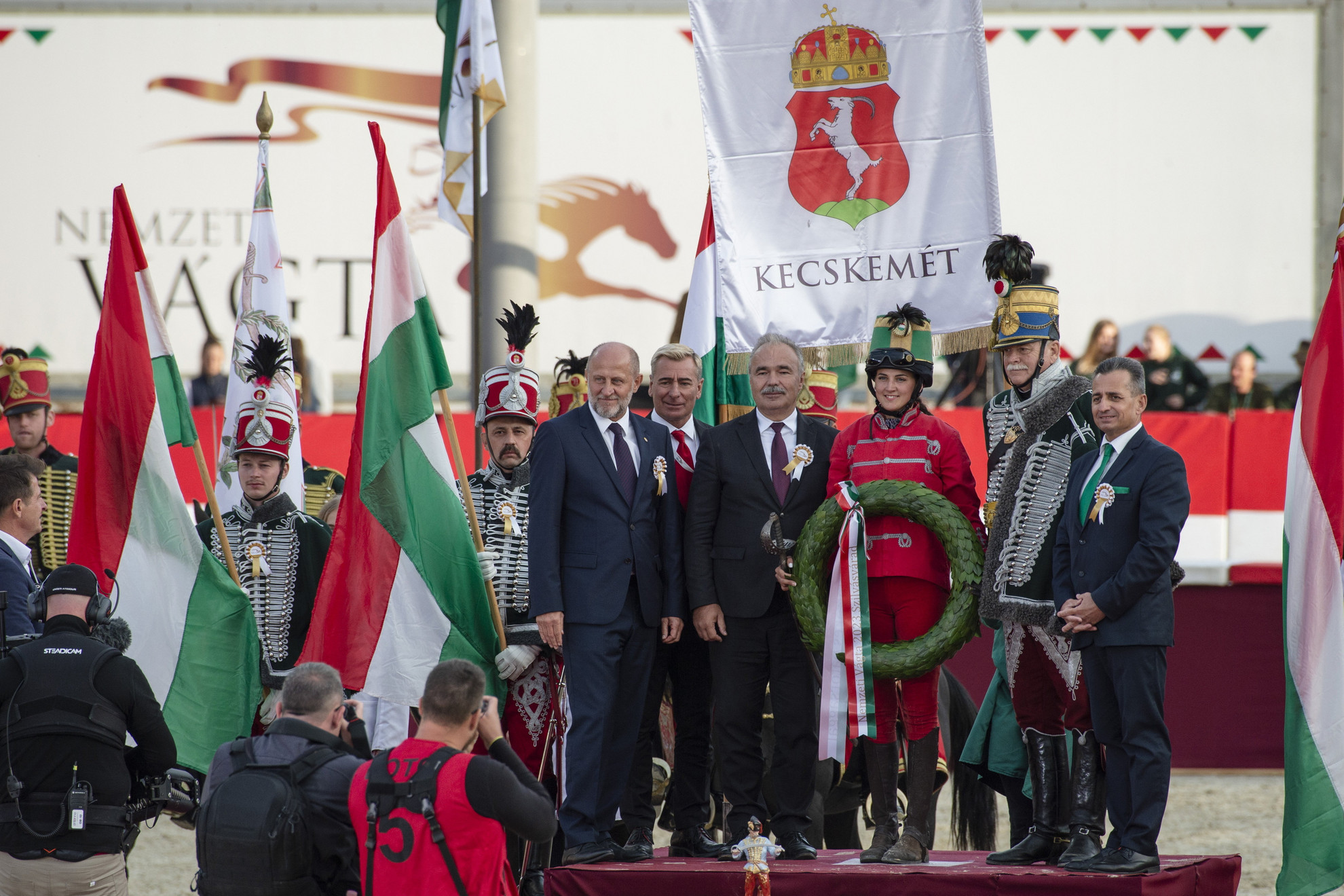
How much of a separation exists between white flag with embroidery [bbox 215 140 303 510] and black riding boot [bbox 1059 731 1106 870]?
470 cm

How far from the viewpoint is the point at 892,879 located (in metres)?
6.38

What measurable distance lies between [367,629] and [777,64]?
358 cm

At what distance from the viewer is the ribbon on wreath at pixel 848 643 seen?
657 cm

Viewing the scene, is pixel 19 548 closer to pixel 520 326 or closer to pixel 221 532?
pixel 221 532

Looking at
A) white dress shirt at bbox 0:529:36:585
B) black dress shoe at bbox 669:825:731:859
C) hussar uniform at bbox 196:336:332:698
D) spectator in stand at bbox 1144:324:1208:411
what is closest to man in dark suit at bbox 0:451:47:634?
white dress shirt at bbox 0:529:36:585

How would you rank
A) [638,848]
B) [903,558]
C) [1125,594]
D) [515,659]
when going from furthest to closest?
[515,659]
[638,848]
[903,558]
[1125,594]

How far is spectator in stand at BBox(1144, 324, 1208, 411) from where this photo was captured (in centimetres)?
1233

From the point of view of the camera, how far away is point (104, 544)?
7.60m

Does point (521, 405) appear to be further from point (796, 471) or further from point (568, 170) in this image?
point (568, 170)

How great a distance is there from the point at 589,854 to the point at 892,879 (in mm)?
1270

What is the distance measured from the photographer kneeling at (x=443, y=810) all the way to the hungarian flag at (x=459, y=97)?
5.31 meters

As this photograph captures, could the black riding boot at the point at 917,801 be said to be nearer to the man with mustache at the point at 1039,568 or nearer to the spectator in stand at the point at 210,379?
the man with mustache at the point at 1039,568

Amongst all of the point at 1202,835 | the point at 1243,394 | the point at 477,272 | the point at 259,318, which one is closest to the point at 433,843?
the point at 477,272

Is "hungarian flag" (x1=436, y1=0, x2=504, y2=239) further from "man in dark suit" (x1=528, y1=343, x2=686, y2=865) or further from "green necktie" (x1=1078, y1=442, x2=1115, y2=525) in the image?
"green necktie" (x1=1078, y1=442, x2=1115, y2=525)
